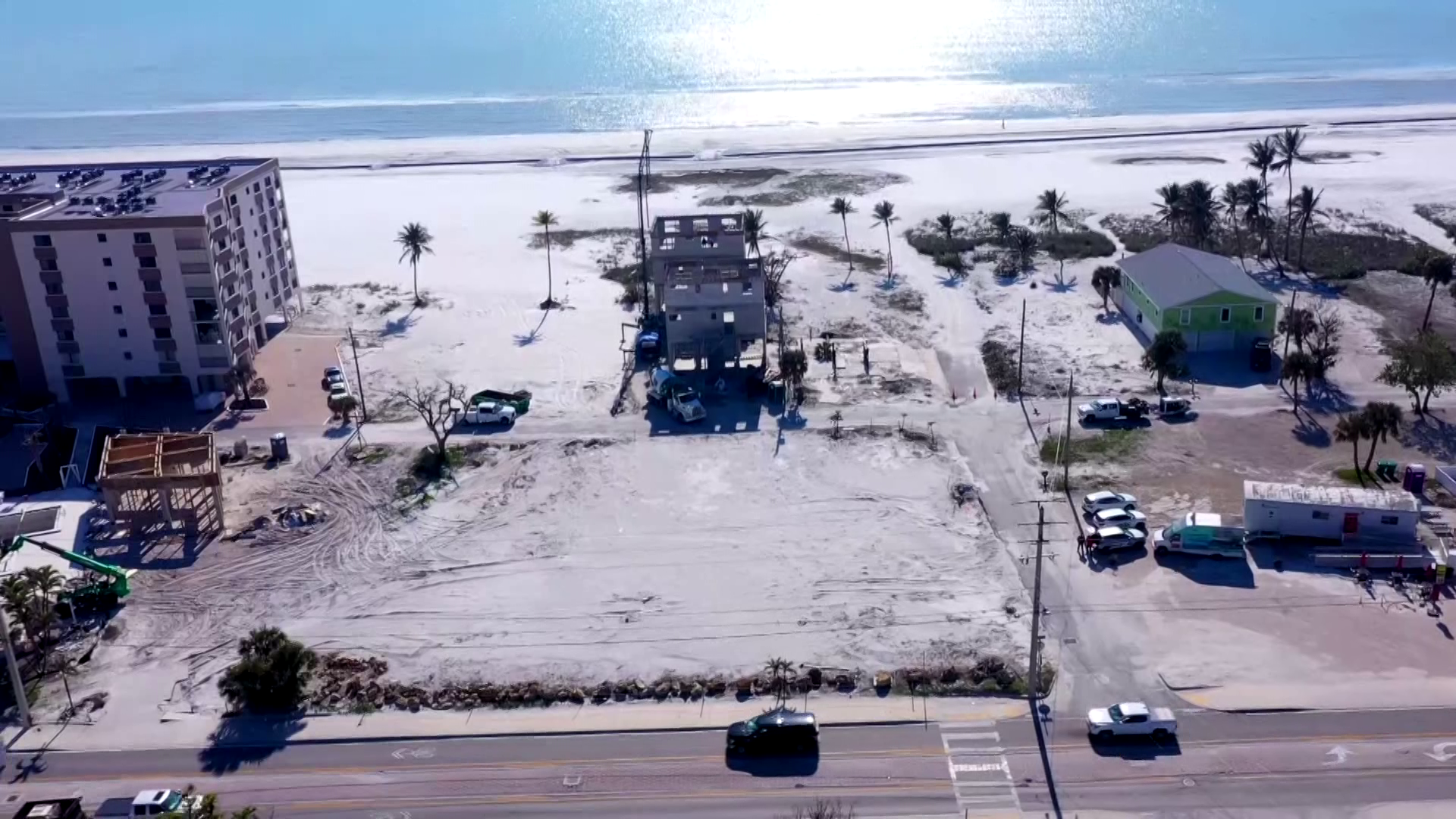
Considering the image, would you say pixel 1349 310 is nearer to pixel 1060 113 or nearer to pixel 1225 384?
pixel 1225 384

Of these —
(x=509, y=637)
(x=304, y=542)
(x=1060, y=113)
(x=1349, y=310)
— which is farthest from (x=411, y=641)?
(x=1060, y=113)

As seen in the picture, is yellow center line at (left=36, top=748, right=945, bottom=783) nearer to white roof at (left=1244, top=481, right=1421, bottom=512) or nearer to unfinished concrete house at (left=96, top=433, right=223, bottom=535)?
unfinished concrete house at (left=96, top=433, right=223, bottom=535)

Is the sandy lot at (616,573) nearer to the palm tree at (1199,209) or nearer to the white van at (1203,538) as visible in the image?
the white van at (1203,538)

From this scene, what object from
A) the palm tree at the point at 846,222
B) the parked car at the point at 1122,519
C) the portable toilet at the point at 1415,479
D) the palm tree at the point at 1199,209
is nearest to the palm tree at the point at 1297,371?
the portable toilet at the point at 1415,479

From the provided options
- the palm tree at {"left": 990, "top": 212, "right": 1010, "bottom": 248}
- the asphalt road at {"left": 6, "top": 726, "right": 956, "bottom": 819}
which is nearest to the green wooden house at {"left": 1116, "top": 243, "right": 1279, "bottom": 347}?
the palm tree at {"left": 990, "top": 212, "right": 1010, "bottom": 248}


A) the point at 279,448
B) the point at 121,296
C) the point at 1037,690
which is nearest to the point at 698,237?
the point at 279,448
